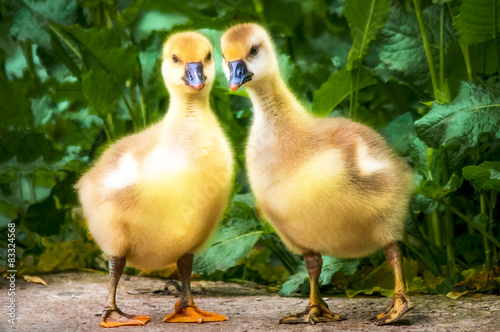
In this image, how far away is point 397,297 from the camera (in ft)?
5.59

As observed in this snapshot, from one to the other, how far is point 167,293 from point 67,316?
0.48 meters

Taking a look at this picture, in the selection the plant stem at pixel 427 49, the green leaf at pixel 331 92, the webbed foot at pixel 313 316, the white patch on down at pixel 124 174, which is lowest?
the webbed foot at pixel 313 316

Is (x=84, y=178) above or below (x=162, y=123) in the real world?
below

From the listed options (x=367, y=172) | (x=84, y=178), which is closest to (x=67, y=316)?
(x=84, y=178)

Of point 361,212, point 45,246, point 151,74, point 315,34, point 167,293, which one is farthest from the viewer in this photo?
point 315,34

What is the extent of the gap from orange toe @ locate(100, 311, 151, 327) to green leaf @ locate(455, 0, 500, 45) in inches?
49.1

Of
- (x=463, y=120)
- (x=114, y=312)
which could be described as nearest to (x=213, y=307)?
(x=114, y=312)

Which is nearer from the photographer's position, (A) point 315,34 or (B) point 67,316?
(B) point 67,316

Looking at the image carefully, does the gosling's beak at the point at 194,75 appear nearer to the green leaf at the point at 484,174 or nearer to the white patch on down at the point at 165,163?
the white patch on down at the point at 165,163

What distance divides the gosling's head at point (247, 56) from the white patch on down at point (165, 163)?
219 millimetres

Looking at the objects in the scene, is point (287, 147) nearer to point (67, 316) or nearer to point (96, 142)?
point (67, 316)

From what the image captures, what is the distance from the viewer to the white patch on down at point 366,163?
5.53 ft

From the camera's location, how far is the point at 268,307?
80.0 inches

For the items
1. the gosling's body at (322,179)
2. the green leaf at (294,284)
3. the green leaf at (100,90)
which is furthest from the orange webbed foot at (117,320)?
the green leaf at (100,90)
